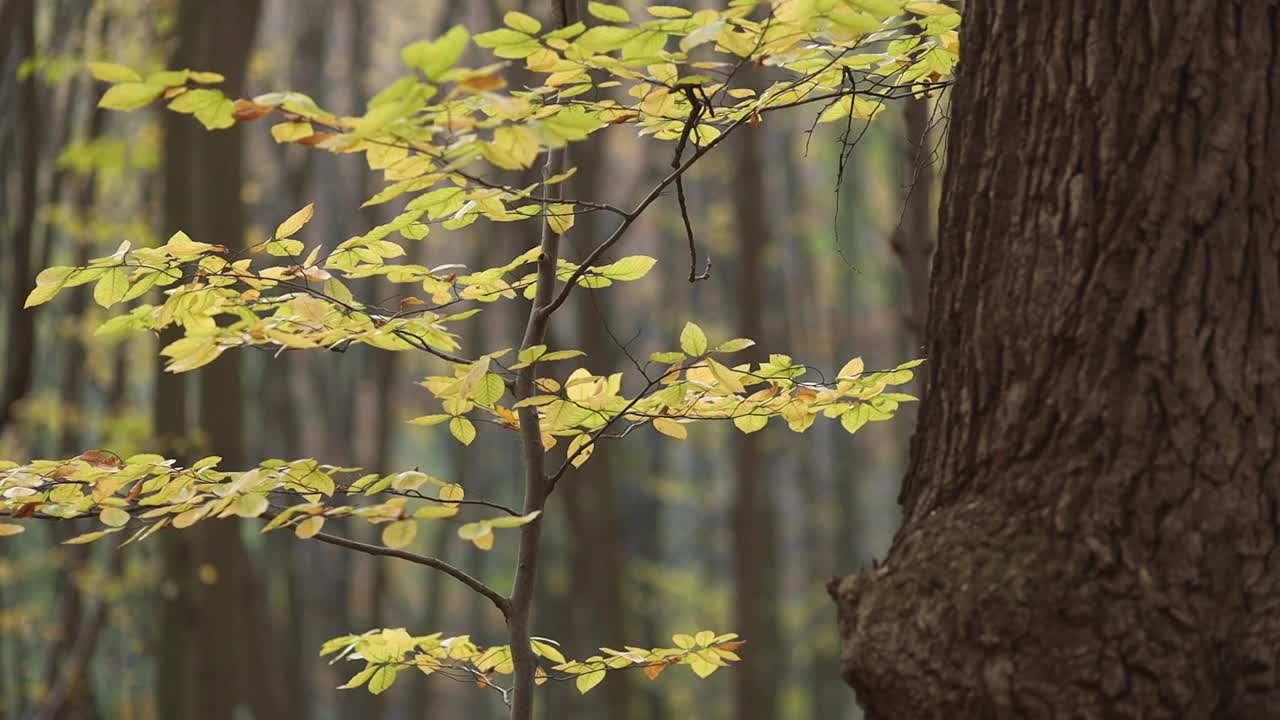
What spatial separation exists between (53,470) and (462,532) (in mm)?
825

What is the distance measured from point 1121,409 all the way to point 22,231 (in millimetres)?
4803

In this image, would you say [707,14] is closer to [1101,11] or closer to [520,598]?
[1101,11]

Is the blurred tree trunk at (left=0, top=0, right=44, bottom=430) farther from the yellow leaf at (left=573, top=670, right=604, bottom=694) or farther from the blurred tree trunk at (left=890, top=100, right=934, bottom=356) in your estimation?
the blurred tree trunk at (left=890, top=100, right=934, bottom=356)

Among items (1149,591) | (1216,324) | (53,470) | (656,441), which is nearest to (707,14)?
(1216,324)

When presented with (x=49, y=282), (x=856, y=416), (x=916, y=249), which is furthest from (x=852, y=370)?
(x=916, y=249)

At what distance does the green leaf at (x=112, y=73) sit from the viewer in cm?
143

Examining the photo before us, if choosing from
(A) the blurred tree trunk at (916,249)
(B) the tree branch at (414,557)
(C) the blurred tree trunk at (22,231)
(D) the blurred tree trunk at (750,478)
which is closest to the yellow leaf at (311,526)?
(B) the tree branch at (414,557)

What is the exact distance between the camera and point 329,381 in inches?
540

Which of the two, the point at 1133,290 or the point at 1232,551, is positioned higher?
the point at 1133,290

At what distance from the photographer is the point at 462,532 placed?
160 centimetres

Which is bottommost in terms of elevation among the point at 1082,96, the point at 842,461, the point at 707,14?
the point at 842,461

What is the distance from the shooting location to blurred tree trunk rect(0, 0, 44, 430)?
4.78m

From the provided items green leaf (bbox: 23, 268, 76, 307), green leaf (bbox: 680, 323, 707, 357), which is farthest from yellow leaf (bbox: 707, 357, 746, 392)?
green leaf (bbox: 23, 268, 76, 307)

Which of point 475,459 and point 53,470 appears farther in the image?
point 475,459
